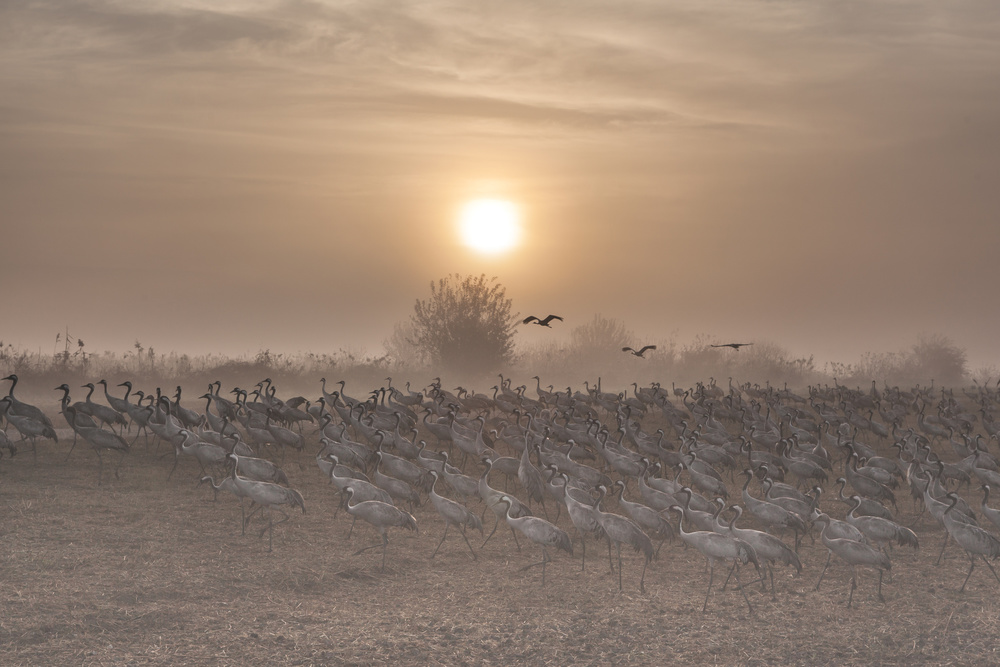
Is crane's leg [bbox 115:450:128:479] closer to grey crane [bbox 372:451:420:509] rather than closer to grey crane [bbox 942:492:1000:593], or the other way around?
grey crane [bbox 372:451:420:509]

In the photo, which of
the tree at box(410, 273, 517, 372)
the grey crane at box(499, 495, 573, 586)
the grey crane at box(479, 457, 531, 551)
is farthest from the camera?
the tree at box(410, 273, 517, 372)

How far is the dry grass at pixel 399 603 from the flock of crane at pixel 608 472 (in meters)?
0.39

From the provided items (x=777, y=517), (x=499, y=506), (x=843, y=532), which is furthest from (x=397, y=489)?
(x=843, y=532)

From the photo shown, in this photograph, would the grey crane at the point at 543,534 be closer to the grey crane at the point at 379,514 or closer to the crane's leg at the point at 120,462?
the grey crane at the point at 379,514

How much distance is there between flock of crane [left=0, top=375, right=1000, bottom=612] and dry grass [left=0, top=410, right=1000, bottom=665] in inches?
15.2

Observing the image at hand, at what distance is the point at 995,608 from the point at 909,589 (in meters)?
1.13

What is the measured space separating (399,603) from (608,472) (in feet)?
34.0

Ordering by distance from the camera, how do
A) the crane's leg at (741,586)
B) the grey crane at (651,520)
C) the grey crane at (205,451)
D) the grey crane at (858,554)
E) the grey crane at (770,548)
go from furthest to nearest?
the grey crane at (205,451)
the grey crane at (651,520)
the grey crane at (770,548)
the grey crane at (858,554)
the crane's leg at (741,586)

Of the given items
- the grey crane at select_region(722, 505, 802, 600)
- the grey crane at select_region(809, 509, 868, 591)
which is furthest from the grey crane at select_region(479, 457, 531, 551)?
the grey crane at select_region(809, 509, 868, 591)

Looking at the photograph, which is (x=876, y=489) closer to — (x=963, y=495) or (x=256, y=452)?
(x=963, y=495)

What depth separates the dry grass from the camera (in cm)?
1039

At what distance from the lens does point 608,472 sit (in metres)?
21.5

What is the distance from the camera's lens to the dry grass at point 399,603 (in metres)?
10.4

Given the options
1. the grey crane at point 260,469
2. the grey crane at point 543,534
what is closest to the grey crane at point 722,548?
the grey crane at point 543,534
